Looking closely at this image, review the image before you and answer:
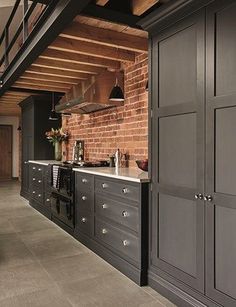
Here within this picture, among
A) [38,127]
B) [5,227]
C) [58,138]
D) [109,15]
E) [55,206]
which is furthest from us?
[38,127]

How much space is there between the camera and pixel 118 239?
9.59 feet

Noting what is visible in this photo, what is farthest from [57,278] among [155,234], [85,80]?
[85,80]

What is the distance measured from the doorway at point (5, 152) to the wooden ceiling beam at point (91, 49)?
8.30 m

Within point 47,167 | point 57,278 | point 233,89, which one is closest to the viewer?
point 233,89

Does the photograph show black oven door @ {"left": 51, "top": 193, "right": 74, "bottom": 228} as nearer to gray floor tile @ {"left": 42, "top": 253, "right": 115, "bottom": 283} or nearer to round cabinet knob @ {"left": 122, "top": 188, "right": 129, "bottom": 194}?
gray floor tile @ {"left": 42, "top": 253, "right": 115, "bottom": 283}

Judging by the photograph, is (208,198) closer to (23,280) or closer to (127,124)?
(23,280)

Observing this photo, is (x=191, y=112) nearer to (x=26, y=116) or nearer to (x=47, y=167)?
(x=47, y=167)

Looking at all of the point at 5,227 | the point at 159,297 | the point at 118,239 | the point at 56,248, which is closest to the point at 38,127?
the point at 5,227

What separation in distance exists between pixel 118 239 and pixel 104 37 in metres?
2.19

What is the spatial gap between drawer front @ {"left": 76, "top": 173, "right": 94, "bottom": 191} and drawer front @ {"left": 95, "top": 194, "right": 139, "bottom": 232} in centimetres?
20

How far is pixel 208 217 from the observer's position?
1980 mm

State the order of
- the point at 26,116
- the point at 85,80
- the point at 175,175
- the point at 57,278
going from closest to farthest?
the point at 175,175 → the point at 57,278 → the point at 85,80 → the point at 26,116

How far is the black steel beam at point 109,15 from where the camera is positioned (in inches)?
102

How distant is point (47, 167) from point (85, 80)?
168cm
